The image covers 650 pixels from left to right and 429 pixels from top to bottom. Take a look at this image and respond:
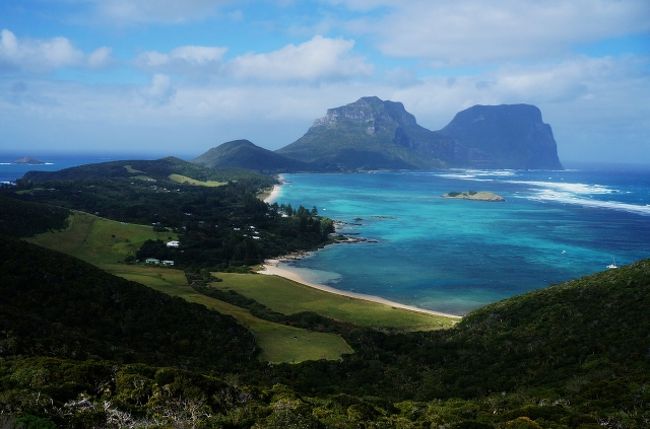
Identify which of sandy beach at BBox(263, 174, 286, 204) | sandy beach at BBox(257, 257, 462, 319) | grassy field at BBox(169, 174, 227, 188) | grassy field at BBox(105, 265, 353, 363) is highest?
grassy field at BBox(169, 174, 227, 188)

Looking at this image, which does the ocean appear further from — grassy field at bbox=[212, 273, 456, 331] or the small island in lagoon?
grassy field at bbox=[212, 273, 456, 331]

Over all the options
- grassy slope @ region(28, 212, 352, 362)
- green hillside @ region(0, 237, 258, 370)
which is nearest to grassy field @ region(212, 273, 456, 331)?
grassy slope @ region(28, 212, 352, 362)

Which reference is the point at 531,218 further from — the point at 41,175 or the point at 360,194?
the point at 41,175

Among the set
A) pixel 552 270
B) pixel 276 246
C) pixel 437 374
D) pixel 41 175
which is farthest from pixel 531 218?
pixel 41 175

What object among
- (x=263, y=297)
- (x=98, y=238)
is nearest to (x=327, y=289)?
(x=263, y=297)

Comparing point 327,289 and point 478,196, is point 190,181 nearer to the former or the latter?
point 478,196
